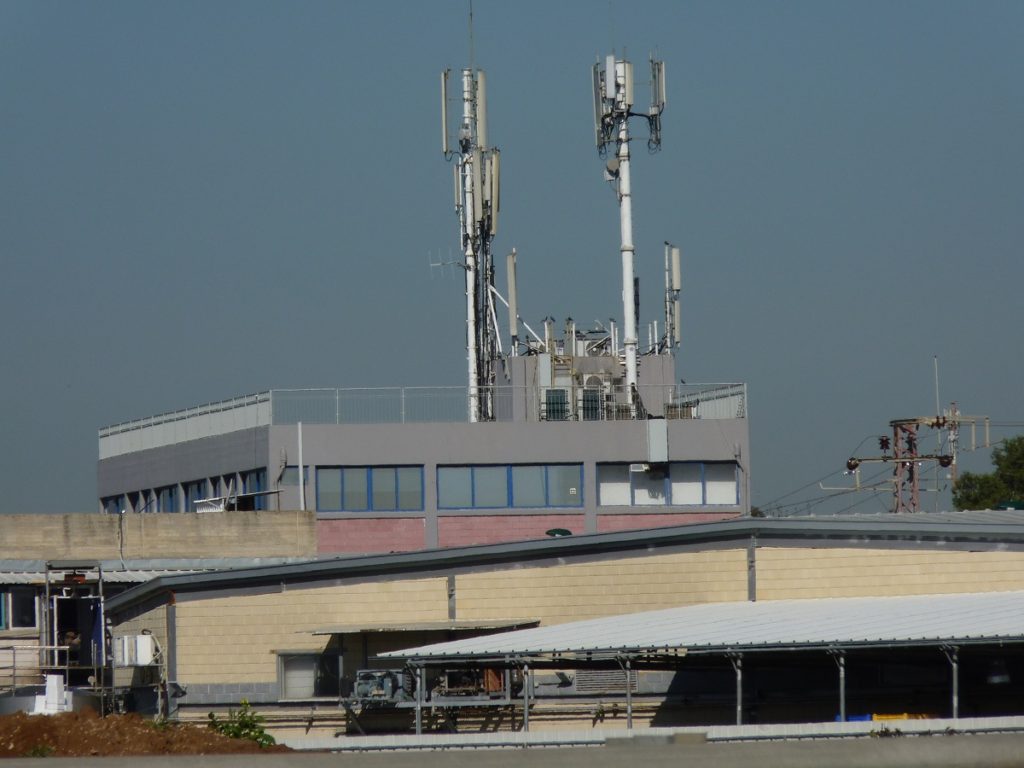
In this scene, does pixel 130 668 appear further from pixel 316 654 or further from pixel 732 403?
pixel 732 403

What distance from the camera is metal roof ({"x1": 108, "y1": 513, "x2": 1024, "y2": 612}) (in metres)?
29.9

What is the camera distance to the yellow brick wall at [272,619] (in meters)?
31.9

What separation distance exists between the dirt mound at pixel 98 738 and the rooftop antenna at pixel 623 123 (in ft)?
121

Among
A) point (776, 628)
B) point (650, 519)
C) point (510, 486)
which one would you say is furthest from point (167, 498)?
point (776, 628)

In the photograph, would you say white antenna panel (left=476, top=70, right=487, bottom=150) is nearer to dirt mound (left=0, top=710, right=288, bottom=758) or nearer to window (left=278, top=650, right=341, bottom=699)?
window (left=278, top=650, right=341, bottom=699)

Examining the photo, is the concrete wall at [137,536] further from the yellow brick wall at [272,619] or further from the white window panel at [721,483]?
the yellow brick wall at [272,619]

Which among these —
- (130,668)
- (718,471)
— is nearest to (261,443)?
(718,471)

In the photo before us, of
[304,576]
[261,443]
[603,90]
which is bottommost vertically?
[304,576]

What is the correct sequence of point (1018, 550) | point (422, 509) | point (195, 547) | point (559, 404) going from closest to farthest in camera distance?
point (1018, 550), point (195, 547), point (422, 509), point (559, 404)

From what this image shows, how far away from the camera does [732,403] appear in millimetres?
58500

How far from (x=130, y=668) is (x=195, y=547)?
17.2 m

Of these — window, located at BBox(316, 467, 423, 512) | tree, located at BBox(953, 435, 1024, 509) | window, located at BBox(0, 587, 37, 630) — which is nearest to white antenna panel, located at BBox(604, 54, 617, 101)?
window, located at BBox(316, 467, 423, 512)

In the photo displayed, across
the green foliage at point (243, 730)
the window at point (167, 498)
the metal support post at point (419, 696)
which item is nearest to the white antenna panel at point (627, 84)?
the window at point (167, 498)

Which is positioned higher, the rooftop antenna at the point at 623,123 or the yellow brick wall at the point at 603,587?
the rooftop antenna at the point at 623,123
